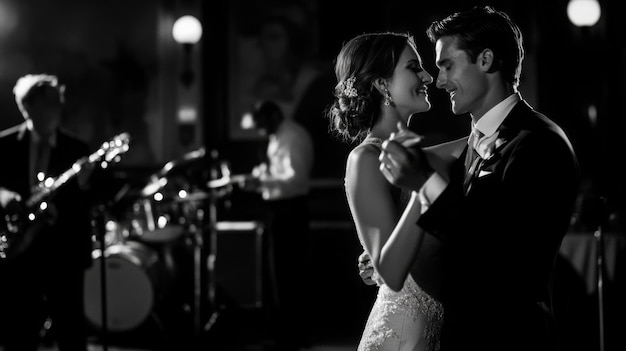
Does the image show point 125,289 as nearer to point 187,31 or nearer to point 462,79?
point 187,31

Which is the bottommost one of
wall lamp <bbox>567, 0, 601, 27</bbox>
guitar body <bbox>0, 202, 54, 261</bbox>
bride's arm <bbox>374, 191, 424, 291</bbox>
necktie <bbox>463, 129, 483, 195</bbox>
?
guitar body <bbox>0, 202, 54, 261</bbox>

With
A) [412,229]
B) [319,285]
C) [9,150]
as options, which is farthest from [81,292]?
[319,285]

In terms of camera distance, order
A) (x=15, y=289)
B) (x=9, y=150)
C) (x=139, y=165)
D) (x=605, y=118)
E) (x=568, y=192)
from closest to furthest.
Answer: (x=568, y=192) < (x=15, y=289) < (x=9, y=150) < (x=605, y=118) < (x=139, y=165)

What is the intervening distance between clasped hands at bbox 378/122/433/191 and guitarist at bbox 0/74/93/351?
101 inches

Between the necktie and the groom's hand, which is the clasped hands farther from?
the groom's hand

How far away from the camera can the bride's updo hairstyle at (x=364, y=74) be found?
2.27 metres

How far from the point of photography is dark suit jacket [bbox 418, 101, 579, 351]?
1749mm

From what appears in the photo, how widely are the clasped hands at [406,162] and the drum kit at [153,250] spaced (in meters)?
4.21

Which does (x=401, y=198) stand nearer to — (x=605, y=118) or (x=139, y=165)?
(x=605, y=118)

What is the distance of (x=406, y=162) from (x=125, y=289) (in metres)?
5.21

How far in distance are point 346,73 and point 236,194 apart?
17.2 feet

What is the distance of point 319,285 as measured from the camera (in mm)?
7129

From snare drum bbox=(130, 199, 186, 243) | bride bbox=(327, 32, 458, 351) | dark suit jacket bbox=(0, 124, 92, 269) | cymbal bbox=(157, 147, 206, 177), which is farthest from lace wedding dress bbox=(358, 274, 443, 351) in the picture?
snare drum bbox=(130, 199, 186, 243)

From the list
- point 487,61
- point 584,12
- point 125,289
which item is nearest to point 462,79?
point 487,61
